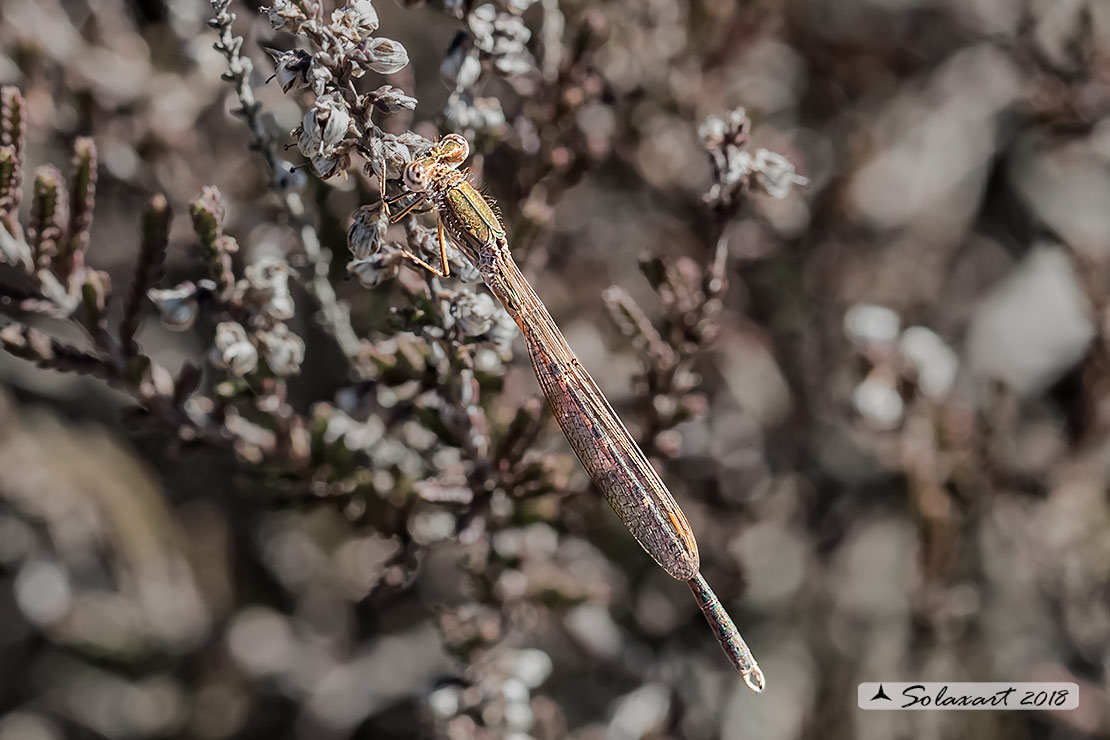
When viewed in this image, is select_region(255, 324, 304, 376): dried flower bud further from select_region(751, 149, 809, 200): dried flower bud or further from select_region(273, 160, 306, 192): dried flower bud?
select_region(751, 149, 809, 200): dried flower bud

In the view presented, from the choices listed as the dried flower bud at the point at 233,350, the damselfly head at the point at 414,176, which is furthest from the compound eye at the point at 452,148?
the dried flower bud at the point at 233,350

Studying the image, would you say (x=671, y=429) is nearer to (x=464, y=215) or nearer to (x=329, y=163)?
(x=464, y=215)

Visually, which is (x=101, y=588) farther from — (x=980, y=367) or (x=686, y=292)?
(x=980, y=367)

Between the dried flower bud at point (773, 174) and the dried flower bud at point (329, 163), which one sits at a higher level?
the dried flower bud at point (329, 163)

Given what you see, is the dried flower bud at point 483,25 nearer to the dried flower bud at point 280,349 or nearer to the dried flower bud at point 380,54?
the dried flower bud at point 380,54

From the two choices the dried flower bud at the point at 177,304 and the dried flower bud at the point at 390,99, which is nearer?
the dried flower bud at the point at 390,99

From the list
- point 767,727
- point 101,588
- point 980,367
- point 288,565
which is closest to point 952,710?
point 767,727
